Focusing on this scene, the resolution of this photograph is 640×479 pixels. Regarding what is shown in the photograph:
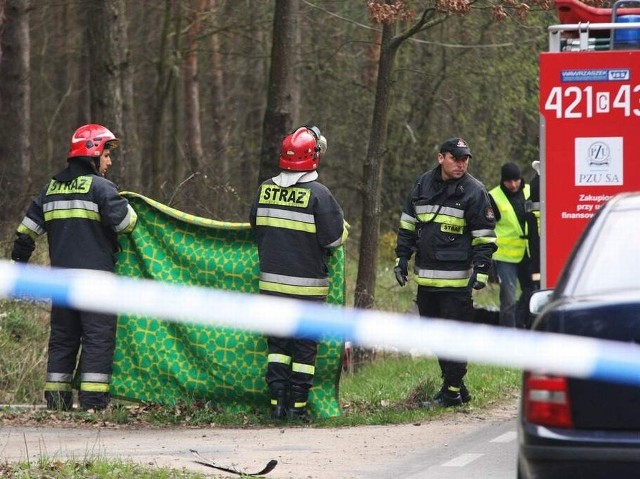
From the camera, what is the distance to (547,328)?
480 centimetres

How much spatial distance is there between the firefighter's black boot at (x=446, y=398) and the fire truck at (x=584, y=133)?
1.43 metres

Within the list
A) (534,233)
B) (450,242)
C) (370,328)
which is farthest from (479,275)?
(370,328)

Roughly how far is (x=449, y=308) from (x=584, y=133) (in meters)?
1.75

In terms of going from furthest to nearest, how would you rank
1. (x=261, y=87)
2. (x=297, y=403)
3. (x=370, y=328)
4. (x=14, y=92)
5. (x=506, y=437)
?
(x=261, y=87) < (x=14, y=92) < (x=297, y=403) < (x=506, y=437) < (x=370, y=328)

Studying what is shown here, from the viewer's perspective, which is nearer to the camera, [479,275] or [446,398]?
[479,275]

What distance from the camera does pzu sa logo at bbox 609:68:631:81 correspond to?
849 cm

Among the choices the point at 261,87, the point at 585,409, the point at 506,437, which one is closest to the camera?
the point at 585,409

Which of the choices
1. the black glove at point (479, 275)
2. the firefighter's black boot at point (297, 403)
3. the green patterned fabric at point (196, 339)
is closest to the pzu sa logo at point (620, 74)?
the black glove at point (479, 275)

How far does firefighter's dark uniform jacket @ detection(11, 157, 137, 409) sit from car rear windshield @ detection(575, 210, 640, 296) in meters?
4.77

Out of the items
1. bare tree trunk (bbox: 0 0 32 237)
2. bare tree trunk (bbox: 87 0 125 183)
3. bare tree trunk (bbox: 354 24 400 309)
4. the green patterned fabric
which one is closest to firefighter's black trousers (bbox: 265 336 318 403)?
the green patterned fabric

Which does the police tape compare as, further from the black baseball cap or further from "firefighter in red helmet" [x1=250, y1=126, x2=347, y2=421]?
the black baseball cap

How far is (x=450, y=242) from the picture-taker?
9.56 m

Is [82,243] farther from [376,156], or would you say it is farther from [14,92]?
[14,92]

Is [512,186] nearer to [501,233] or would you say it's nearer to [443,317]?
[501,233]
